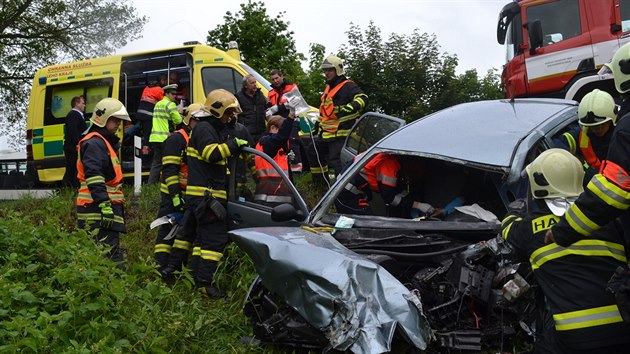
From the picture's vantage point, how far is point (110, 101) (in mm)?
6535

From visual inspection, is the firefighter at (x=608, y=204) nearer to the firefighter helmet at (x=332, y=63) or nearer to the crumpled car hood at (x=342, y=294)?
the crumpled car hood at (x=342, y=294)

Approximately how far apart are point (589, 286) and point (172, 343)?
270 cm

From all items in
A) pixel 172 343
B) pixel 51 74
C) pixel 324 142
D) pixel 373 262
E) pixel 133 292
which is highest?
pixel 51 74

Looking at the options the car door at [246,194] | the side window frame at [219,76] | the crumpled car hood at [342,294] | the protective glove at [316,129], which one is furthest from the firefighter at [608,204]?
the side window frame at [219,76]

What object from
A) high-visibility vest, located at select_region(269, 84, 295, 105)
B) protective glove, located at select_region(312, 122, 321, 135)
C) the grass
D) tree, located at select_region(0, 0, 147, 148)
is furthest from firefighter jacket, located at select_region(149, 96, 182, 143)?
tree, located at select_region(0, 0, 147, 148)

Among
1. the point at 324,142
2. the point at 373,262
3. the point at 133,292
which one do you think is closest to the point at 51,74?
the point at 324,142

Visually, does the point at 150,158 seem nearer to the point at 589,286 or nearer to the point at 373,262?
the point at 373,262

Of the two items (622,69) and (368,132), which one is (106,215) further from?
(622,69)

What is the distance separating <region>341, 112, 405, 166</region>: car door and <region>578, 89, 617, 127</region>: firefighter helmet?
1.96 metres

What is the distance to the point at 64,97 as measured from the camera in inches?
501

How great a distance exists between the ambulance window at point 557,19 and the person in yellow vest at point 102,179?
621 centimetres

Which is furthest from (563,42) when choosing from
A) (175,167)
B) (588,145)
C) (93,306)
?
(93,306)

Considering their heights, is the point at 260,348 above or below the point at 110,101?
below

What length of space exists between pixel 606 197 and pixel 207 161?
152 inches
